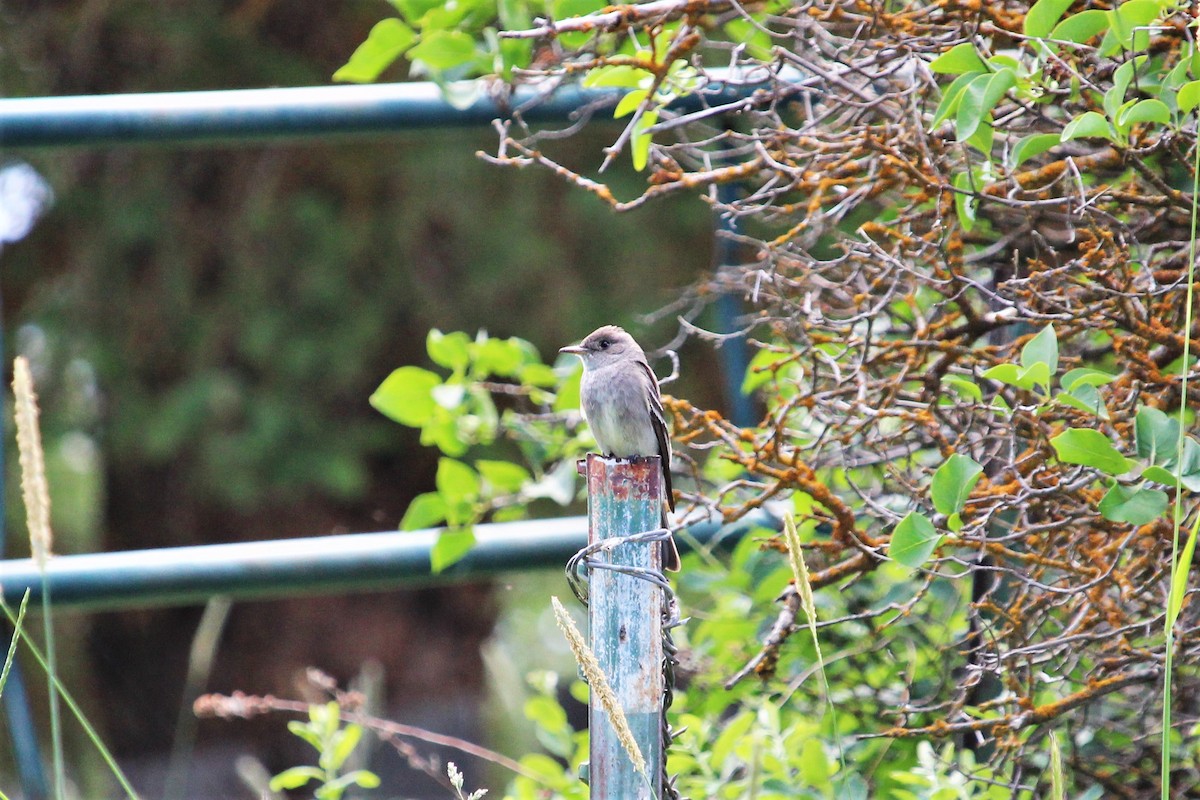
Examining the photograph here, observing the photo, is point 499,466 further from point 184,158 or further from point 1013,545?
point 184,158

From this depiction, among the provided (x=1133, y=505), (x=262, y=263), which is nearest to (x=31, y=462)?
(x=1133, y=505)

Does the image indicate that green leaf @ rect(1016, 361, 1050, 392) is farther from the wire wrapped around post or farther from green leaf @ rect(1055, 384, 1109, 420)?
the wire wrapped around post

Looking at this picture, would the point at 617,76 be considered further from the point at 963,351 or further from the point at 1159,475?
the point at 1159,475

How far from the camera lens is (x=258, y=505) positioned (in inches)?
265

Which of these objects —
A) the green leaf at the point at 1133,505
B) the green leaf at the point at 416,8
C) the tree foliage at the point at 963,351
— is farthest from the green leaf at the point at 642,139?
the green leaf at the point at 1133,505

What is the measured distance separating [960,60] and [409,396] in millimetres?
1066

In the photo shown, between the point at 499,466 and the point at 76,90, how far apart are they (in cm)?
528

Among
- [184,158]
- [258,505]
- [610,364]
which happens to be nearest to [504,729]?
[258,505]

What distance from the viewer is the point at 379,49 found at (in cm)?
204

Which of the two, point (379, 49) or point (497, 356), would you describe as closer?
point (379, 49)

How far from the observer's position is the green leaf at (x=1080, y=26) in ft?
4.83

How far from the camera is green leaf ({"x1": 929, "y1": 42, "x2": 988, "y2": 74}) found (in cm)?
149

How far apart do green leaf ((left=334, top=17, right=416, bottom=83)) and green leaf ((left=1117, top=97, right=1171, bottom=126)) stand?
44.9 inches

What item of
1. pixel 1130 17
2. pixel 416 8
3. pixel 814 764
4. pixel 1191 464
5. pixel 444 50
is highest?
pixel 416 8
